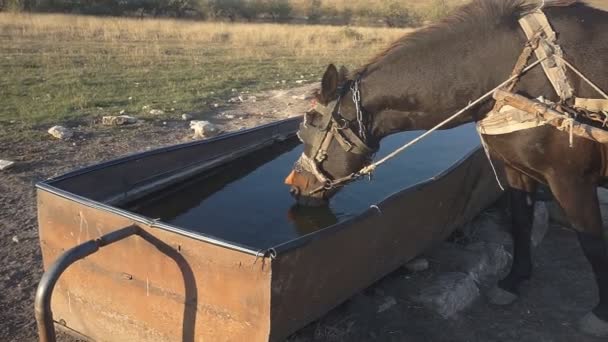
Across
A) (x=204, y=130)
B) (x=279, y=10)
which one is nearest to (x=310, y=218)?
(x=204, y=130)

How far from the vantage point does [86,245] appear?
2.32 meters

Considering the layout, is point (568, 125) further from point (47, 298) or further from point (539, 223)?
point (47, 298)

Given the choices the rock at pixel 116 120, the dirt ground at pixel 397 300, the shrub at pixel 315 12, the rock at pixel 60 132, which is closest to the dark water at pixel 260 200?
the dirt ground at pixel 397 300

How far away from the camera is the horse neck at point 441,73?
328 cm

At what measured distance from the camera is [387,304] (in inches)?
141

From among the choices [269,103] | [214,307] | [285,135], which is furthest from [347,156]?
[269,103]

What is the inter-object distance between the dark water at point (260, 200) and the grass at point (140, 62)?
4334 mm

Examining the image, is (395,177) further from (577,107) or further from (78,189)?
(78,189)

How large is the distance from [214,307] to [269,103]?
756cm

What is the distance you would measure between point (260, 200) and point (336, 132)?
1149mm

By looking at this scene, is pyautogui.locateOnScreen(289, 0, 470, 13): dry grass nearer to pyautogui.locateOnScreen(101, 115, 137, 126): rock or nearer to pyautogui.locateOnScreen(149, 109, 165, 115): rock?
pyautogui.locateOnScreen(149, 109, 165, 115): rock

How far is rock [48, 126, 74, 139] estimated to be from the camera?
22.8ft

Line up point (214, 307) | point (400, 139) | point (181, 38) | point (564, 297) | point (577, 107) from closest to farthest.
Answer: point (214, 307), point (577, 107), point (564, 297), point (400, 139), point (181, 38)

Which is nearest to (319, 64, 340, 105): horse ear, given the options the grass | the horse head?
the horse head
